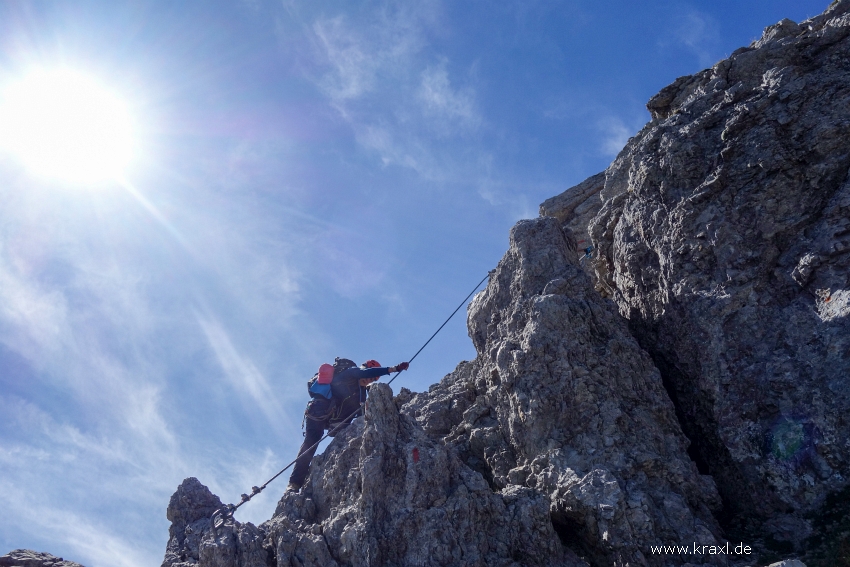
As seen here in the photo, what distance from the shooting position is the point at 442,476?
16891 millimetres

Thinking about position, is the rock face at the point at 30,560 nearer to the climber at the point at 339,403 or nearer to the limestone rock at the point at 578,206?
the climber at the point at 339,403

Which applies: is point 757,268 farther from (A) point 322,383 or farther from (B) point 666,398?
(A) point 322,383

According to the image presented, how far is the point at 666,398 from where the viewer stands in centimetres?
1784

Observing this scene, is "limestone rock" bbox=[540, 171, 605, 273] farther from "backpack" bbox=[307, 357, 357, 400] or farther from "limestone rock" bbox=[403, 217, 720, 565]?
"backpack" bbox=[307, 357, 357, 400]

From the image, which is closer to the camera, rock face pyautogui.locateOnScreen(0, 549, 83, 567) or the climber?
rock face pyautogui.locateOnScreen(0, 549, 83, 567)

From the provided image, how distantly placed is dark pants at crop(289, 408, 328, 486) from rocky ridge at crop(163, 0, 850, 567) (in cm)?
218

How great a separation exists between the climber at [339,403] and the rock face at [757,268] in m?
9.43

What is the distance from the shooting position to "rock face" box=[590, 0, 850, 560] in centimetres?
1495

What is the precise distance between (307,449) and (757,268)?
15241 millimetres

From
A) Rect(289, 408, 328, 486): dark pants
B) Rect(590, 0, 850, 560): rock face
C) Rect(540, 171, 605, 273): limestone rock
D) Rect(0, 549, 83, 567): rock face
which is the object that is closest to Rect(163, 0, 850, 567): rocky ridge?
Rect(590, 0, 850, 560): rock face

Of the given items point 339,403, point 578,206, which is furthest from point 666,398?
point 578,206

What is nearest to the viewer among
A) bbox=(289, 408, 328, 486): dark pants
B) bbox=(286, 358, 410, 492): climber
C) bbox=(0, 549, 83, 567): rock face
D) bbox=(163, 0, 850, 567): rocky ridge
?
bbox=(163, 0, 850, 567): rocky ridge

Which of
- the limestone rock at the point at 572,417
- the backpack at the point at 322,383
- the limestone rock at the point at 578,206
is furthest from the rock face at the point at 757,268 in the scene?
the backpack at the point at 322,383

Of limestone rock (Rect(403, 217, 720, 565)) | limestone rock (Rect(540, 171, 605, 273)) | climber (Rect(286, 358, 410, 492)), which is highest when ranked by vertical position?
limestone rock (Rect(540, 171, 605, 273))
